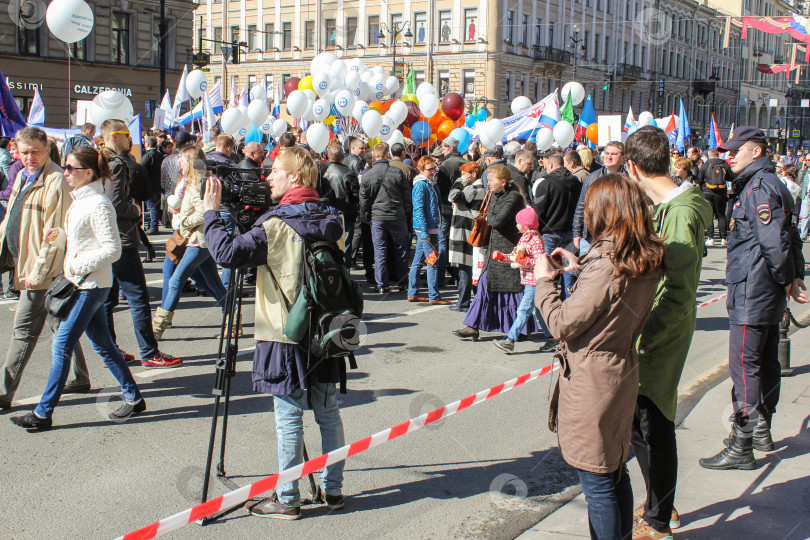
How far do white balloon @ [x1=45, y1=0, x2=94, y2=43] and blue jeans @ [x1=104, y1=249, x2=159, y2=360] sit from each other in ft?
28.8

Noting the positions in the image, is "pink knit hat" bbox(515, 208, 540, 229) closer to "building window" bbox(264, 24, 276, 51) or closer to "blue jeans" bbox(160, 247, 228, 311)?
"blue jeans" bbox(160, 247, 228, 311)

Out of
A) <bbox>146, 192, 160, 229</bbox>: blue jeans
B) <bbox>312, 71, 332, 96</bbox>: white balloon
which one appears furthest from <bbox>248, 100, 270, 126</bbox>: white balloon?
<bbox>146, 192, 160, 229</bbox>: blue jeans

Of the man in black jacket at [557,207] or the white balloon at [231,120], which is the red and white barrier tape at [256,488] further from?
the white balloon at [231,120]

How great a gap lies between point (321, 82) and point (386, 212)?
9.63m

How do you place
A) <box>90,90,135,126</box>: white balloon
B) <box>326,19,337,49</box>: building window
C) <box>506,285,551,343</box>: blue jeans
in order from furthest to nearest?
<box>326,19,337,49</box>: building window
<box>90,90,135,126</box>: white balloon
<box>506,285,551,343</box>: blue jeans

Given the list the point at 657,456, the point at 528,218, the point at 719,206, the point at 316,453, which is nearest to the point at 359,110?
the point at 719,206

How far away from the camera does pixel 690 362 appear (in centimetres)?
716

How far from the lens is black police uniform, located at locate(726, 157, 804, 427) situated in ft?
14.7

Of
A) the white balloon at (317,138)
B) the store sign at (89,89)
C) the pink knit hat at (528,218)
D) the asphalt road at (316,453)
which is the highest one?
the store sign at (89,89)

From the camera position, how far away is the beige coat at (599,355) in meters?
2.95

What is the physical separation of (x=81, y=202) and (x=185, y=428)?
1.59 meters

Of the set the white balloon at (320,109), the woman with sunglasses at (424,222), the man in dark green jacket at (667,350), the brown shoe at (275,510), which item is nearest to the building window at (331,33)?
the white balloon at (320,109)

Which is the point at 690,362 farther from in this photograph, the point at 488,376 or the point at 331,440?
the point at 331,440

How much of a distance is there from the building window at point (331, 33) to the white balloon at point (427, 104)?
39.7 metres
